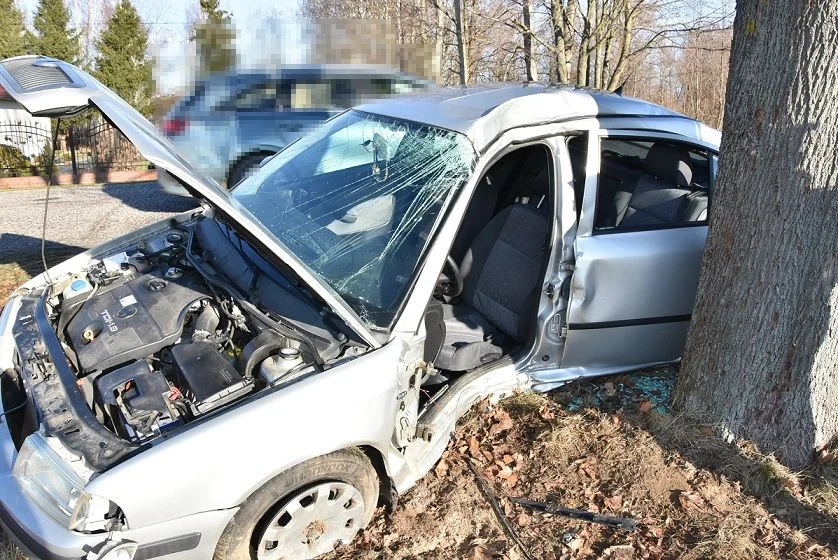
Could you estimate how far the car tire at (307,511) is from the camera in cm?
221

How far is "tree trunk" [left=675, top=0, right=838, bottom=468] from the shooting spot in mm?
2684

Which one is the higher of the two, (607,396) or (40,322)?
(40,322)

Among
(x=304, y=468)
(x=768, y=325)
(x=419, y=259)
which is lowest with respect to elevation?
(x=304, y=468)

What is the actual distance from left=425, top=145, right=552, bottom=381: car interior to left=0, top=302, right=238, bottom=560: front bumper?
1.54 metres

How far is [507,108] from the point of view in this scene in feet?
9.87

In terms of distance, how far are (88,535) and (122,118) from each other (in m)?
1.43

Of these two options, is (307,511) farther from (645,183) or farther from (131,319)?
(645,183)

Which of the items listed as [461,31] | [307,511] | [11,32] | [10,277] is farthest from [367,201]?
[11,32]

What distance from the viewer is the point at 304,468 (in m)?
2.28

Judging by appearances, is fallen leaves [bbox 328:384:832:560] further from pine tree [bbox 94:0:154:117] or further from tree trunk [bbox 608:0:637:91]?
pine tree [bbox 94:0:154:117]

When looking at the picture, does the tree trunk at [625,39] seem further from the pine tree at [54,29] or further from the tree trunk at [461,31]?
the pine tree at [54,29]

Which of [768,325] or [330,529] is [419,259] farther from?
[768,325]

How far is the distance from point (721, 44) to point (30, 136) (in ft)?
50.3

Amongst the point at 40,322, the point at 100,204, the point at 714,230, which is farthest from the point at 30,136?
the point at 714,230
